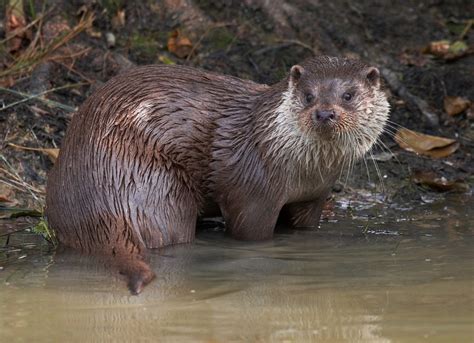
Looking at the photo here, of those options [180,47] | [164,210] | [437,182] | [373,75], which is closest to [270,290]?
[164,210]

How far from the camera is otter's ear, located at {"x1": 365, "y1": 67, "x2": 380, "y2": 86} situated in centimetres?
499

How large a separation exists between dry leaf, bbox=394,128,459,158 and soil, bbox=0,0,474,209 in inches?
1.8

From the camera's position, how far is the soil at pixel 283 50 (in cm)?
607

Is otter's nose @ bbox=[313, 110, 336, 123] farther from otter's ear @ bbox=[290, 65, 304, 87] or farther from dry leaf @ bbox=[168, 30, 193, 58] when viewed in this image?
dry leaf @ bbox=[168, 30, 193, 58]

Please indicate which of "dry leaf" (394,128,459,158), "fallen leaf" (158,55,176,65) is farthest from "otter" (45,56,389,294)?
"fallen leaf" (158,55,176,65)

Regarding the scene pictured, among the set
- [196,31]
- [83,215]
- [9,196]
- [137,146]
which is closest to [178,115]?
[137,146]

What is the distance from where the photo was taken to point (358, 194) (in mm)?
5867

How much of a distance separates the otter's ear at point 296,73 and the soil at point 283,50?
107 centimetres

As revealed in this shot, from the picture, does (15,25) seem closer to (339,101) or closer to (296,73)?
(296,73)

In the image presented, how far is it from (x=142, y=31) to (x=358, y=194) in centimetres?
188

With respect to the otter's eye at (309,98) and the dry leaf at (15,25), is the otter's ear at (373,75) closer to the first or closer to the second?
the otter's eye at (309,98)

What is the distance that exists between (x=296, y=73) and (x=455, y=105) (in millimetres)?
1955

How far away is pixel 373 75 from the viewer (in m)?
5.01

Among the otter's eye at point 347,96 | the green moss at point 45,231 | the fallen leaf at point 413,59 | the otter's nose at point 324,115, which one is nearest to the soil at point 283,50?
the fallen leaf at point 413,59
